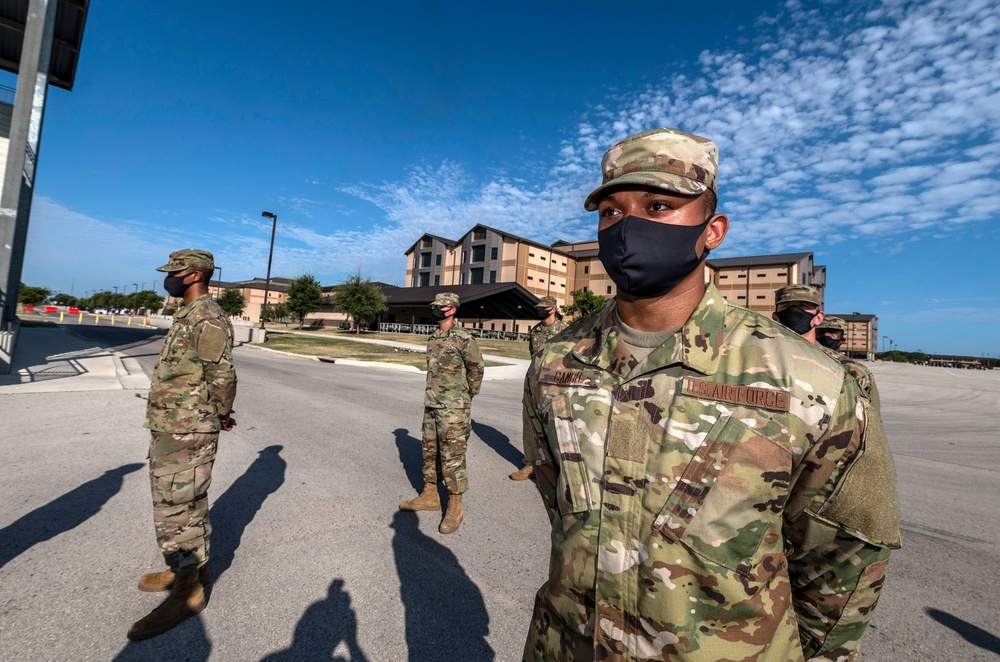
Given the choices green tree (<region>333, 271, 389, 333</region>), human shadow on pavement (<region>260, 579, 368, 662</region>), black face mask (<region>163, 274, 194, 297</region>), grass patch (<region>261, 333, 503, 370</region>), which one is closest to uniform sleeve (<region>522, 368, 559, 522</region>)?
human shadow on pavement (<region>260, 579, 368, 662</region>)

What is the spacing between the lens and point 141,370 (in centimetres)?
1324

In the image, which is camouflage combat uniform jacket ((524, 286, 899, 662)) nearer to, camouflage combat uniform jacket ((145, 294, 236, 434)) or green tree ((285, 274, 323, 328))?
camouflage combat uniform jacket ((145, 294, 236, 434))

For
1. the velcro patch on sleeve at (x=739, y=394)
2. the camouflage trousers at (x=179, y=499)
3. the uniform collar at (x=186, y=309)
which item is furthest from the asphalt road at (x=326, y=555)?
the velcro patch on sleeve at (x=739, y=394)

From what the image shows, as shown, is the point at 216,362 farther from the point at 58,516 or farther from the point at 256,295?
the point at 256,295

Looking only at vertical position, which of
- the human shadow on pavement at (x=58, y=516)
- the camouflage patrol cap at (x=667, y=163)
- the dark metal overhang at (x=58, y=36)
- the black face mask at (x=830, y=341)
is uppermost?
the dark metal overhang at (x=58, y=36)

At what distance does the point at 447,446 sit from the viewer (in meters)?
4.39

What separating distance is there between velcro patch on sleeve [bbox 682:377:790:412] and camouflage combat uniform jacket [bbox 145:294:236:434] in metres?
2.94

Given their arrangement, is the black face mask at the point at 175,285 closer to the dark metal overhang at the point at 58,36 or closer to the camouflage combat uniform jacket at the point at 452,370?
the camouflage combat uniform jacket at the point at 452,370

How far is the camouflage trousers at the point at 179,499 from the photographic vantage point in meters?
2.81

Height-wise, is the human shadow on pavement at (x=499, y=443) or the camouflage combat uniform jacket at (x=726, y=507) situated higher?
the camouflage combat uniform jacket at (x=726, y=507)

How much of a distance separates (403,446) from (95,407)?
6.11 meters

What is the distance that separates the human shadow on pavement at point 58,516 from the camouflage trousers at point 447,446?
3.04 m

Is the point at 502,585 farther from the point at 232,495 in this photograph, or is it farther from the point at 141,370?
the point at 141,370

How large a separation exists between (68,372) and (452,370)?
12.6 metres
